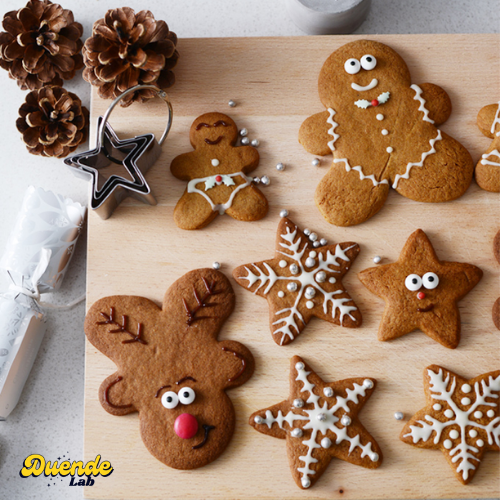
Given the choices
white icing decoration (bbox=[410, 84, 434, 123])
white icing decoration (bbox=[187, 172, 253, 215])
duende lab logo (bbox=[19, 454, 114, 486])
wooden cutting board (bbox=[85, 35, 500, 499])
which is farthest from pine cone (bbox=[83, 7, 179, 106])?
duende lab logo (bbox=[19, 454, 114, 486])

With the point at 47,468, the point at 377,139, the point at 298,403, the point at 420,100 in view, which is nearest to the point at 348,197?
the point at 377,139

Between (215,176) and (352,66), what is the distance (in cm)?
34

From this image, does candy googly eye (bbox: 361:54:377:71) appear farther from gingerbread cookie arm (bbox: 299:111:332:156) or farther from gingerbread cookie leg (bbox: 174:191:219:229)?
gingerbread cookie leg (bbox: 174:191:219:229)

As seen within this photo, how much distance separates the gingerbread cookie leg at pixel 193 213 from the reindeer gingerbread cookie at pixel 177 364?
91 millimetres

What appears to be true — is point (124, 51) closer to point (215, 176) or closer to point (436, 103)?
point (215, 176)

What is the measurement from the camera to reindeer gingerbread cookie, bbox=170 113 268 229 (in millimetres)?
957

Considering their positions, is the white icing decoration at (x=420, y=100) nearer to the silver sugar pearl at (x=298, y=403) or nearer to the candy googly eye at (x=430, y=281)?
the candy googly eye at (x=430, y=281)

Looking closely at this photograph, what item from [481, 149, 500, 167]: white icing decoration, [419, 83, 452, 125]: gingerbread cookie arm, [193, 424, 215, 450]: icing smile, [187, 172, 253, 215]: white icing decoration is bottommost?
[193, 424, 215, 450]: icing smile

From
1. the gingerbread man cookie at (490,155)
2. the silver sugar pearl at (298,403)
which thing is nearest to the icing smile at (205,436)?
the silver sugar pearl at (298,403)

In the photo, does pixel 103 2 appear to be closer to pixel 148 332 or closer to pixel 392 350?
pixel 148 332

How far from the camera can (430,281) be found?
3.00 feet

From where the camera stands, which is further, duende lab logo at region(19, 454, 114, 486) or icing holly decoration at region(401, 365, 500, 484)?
duende lab logo at region(19, 454, 114, 486)

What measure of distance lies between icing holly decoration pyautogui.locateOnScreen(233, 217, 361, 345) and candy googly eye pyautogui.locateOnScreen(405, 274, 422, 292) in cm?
10

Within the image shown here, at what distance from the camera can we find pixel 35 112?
3.34ft
